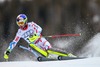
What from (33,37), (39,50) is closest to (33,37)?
(33,37)

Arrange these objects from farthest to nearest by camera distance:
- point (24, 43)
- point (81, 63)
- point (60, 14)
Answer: point (60, 14), point (24, 43), point (81, 63)

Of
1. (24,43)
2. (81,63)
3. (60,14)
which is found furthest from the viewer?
(60,14)

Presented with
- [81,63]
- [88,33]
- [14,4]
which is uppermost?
[14,4]

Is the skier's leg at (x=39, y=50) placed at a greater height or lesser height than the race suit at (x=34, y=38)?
lesser

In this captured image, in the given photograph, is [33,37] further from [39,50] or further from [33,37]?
[39,50]

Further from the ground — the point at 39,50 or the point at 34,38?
the point at 34,38

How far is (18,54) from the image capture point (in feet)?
20.1

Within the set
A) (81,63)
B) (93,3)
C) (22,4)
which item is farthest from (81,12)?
(81,63)

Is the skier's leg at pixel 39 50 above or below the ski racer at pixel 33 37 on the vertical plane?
below

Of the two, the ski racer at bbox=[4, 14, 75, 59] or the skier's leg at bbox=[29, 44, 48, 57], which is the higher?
the ski racer at bbox=[4, 14, 75, 59]

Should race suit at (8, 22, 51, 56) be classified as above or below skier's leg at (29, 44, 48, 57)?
above

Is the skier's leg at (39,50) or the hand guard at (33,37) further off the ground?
the hand guard at (33,37)

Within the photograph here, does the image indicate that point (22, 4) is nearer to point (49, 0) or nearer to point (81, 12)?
point (49, 0)

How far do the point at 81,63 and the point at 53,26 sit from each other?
207cm
